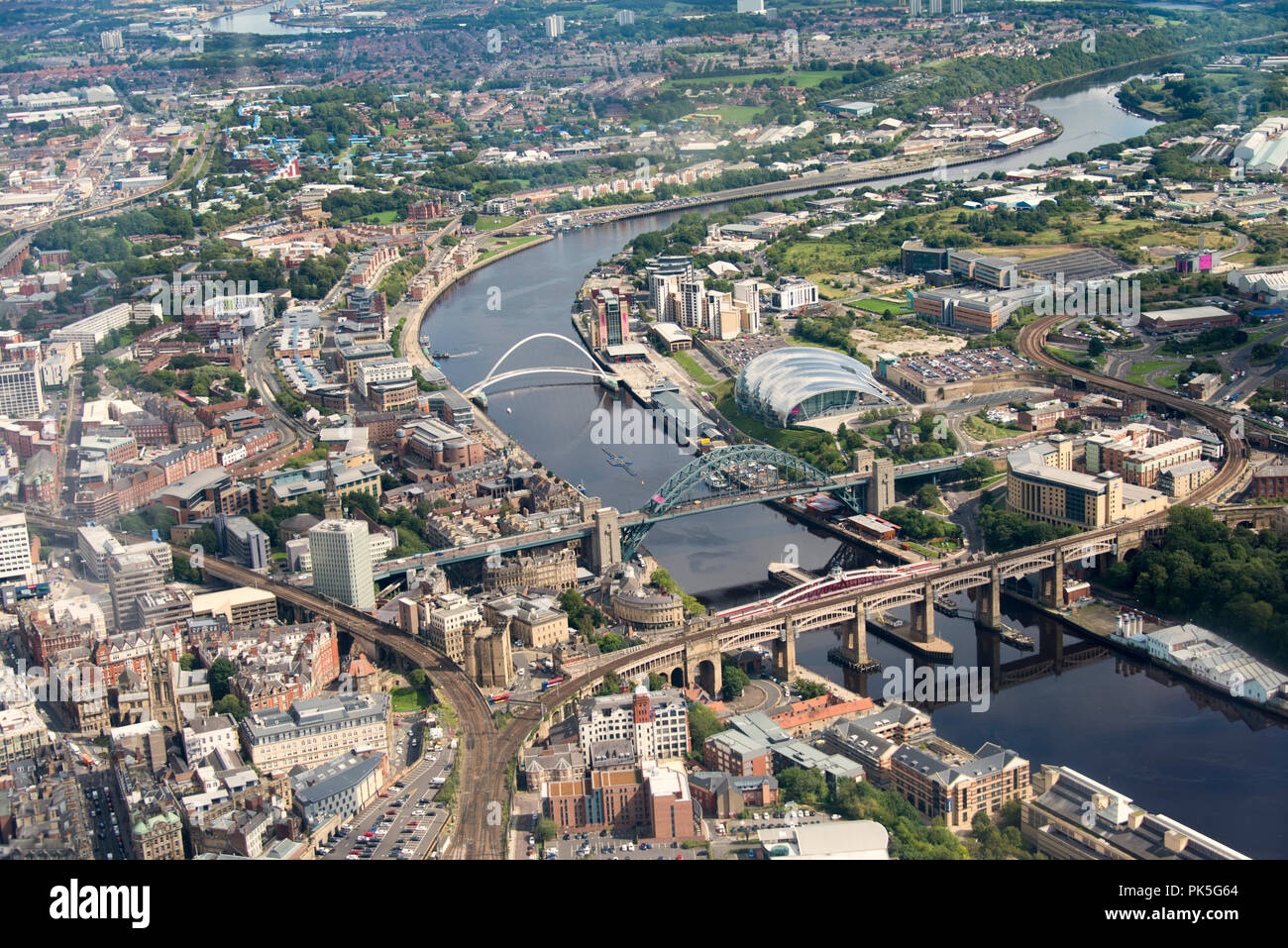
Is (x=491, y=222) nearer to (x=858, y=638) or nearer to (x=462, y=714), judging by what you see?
(x=858, y=638)

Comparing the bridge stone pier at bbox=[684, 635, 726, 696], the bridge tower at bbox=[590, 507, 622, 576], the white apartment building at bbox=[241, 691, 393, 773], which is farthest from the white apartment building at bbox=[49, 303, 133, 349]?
the bridge stone pier at bbox=[684, 635, 726, 696]

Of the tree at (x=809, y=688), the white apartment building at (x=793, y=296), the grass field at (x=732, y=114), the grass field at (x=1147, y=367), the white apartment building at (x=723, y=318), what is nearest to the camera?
the tree at (x=809, y=688)

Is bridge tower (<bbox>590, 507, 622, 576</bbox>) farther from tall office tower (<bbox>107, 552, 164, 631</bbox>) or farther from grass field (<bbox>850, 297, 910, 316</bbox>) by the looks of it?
grass field (<bbox>850, 297, 910, 316</bbox>)

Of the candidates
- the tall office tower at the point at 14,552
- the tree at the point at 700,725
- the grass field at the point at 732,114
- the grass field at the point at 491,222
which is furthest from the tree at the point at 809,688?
the grass field at the point at 732,114

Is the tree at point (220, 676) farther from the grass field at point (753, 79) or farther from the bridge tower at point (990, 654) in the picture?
the grass field at point (753, 79)

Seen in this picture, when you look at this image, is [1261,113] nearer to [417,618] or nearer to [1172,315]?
[1172,315]

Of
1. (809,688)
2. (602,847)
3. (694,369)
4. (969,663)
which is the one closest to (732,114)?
(694,369)
